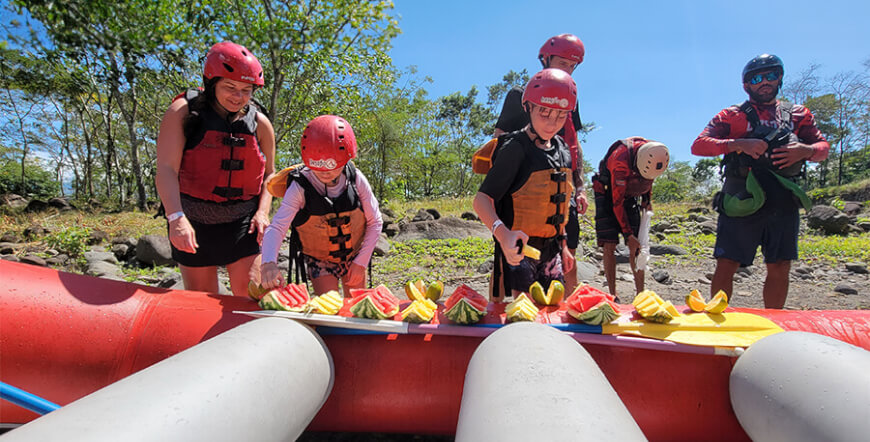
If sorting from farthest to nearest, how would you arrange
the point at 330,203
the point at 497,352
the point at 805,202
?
the point at 805,202
the point at 330,203
the point at 497,352

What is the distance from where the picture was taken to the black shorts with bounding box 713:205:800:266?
3.06 metres

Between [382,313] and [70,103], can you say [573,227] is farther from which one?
[70,103]

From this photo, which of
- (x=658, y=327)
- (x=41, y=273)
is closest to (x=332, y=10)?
(x=41, y=273)

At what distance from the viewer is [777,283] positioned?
10.2 ft

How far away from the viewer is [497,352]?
131 cm

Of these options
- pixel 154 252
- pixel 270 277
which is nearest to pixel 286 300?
pixel 270 277

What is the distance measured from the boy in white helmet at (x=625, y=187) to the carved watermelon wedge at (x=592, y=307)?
179 cm

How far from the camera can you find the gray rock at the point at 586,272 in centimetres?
599

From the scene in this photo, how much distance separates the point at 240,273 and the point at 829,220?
13340 mm

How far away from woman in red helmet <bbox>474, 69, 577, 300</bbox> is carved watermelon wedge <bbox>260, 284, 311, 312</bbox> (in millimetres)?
1000

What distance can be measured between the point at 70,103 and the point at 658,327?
2555cm

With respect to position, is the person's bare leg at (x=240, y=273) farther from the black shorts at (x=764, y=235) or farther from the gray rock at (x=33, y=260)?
the gray rock at (x=33, y=260)

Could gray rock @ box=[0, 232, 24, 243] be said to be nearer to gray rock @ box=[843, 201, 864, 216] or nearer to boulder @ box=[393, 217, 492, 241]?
boulder @ box=[393, 217, 492, 241]

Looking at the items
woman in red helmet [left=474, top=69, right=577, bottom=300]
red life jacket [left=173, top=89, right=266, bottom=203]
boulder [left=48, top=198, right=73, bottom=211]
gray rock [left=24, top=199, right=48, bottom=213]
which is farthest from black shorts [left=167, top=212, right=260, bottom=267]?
boulder [left=48, top=198, right=73, bottom=211]
